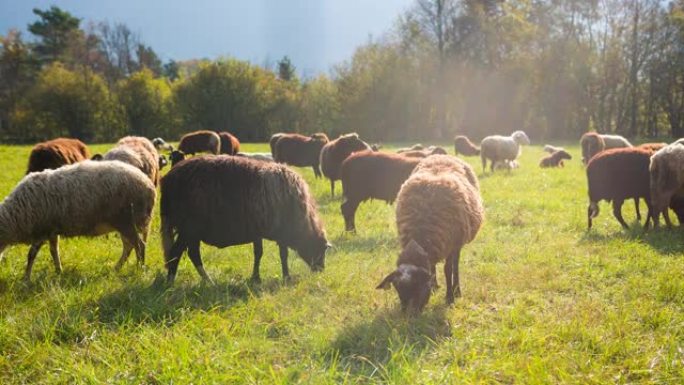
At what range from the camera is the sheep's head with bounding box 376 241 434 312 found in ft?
13.6

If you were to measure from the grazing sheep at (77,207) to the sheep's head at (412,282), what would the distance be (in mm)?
3632

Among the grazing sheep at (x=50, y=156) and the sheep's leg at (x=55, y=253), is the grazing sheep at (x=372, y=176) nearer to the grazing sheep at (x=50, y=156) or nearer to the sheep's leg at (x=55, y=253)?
the sheep's leg at (x=55, y=253)

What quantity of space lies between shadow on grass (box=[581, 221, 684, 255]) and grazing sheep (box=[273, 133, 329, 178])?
410 inches

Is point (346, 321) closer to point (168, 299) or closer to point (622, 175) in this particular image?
point (168, 299)

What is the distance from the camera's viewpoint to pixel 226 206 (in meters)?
5.30

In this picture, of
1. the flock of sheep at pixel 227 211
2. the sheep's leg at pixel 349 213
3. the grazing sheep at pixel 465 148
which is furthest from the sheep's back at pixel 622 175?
the grazing sheep at pixel 465 148

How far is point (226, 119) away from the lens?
4803 cm

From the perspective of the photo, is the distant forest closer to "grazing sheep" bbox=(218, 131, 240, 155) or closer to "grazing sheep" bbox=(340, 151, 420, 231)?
"grazing sheep" bbox=(218, 131, 240, 155)

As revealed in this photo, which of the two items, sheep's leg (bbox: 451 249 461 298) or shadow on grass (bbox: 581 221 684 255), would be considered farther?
shadow on grass (bbox: 581 221 684 255)

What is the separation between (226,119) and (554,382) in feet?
157

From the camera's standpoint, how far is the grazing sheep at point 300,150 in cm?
1664

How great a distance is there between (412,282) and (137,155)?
290 inches

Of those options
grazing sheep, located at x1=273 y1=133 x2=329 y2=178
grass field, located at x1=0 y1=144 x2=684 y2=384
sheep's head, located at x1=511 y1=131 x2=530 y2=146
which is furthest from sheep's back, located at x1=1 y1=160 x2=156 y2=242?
sheep's head, located at x1=511 y1=131 x2=530 y2=146

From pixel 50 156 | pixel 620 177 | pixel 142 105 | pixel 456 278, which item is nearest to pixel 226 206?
pixel 456 278
